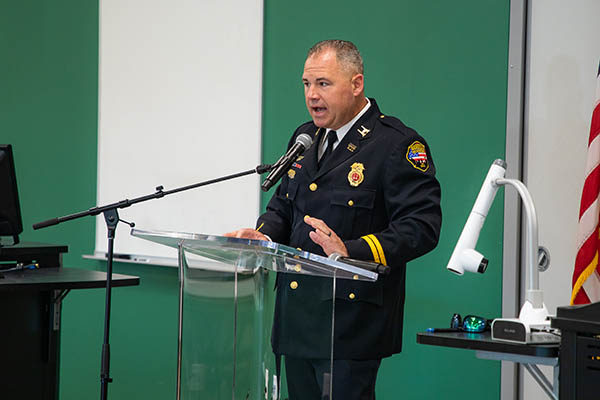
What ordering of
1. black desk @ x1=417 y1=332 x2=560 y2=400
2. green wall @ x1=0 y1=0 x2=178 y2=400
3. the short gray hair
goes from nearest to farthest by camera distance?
black desk @ x1=417 y1=332 x2=560 y2=400, the short gray hair, green wall @ x1=0 y1=0 x2=178 y2=400

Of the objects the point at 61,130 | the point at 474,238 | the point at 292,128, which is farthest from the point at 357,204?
the point at 61,130

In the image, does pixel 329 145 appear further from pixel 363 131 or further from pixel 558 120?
pixel 558 120

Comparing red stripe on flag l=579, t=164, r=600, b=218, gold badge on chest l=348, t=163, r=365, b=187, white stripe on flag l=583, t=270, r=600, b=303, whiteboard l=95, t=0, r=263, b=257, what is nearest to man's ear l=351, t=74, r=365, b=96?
gold badge on chest l=348, t=163, r=365, b=187

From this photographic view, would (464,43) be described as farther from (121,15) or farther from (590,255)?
(121,15)

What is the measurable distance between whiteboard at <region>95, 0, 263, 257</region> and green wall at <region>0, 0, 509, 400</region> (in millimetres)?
133

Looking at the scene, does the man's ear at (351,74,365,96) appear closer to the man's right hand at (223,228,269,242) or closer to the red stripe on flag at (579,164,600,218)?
the man's right hand at (223,228,269,242)

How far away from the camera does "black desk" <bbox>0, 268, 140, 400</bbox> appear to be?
3133 mm

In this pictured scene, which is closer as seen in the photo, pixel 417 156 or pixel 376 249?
pixel 376 249

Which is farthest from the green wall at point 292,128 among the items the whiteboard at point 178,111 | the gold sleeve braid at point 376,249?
the gold sleeve braid at point 376,249

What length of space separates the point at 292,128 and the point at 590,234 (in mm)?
1560

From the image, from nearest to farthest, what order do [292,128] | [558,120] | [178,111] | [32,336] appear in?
1. [558,120]
2. [32,336]
3. [292,128]
4. [178,111]

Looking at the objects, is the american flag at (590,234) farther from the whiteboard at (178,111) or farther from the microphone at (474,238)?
the whiteboard at (178,111)

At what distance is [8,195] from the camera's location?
3.12 m

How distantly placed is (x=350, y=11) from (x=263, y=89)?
598 mm
